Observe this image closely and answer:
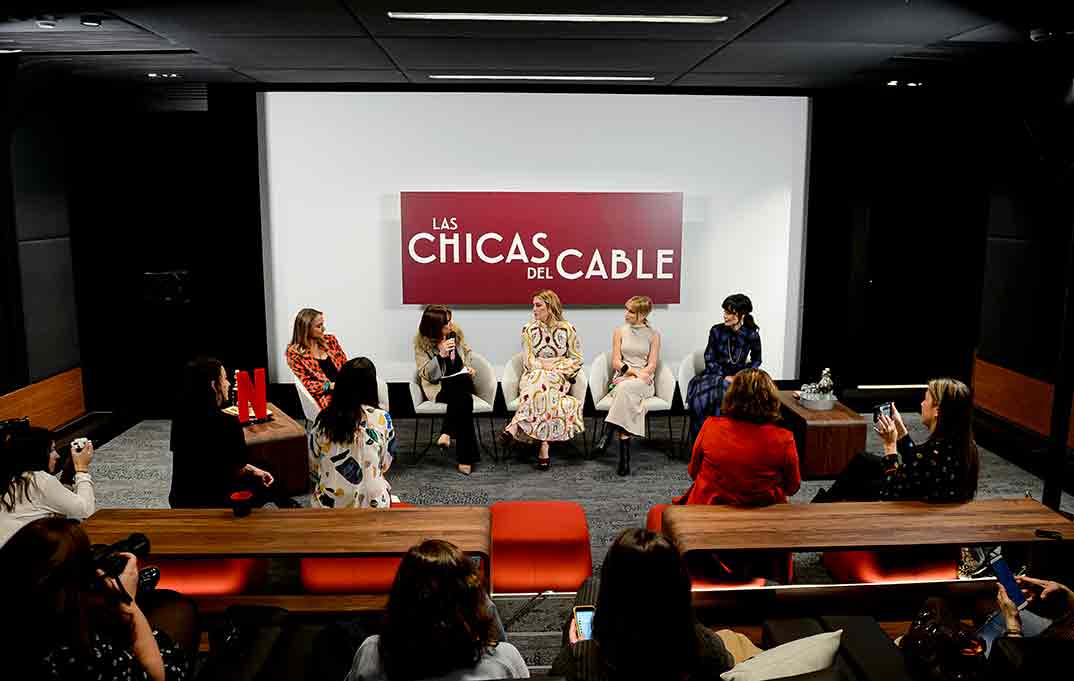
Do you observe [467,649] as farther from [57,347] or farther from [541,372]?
[57,347]

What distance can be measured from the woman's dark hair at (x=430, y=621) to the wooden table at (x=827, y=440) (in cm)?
443

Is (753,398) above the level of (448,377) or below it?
above

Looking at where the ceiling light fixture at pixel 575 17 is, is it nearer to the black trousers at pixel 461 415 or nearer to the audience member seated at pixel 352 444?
the audience member seated at pixel 352 444

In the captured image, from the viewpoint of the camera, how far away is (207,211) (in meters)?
7.57

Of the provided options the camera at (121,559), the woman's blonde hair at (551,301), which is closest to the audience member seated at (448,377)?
the woman's blonde hair at (551,301)

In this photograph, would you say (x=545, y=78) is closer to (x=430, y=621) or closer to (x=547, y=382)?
(x=547, y=382)

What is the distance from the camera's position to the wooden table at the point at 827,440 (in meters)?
6.35

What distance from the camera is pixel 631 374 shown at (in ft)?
22.9

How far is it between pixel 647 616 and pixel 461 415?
4344 millimetres

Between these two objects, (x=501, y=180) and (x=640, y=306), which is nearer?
(x=640, y=306)

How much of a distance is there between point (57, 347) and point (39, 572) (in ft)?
18.8

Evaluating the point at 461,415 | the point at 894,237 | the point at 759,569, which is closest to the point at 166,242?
the point at 461,415

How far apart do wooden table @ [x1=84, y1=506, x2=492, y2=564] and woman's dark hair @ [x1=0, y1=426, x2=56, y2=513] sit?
292 millimetres

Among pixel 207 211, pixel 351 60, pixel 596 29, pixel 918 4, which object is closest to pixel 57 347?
pixel 207 211
